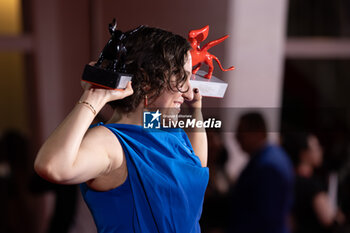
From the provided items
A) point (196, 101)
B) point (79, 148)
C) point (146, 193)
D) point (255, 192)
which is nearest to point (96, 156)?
point (79, 148)

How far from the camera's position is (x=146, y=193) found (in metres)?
0.59

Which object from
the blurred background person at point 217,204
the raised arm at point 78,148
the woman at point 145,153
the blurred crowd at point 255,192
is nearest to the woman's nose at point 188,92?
the woman at point 145,153

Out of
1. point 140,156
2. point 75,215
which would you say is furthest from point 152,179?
point 75,215

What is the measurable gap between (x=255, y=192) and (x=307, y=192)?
33cm

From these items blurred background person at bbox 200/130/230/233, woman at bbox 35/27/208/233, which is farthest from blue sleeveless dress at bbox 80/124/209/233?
blurred background person at bbox 200/130/230/233

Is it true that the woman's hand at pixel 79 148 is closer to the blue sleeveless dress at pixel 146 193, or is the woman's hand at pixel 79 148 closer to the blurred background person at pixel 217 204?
the blue sleeveless dress at pixel 146 193

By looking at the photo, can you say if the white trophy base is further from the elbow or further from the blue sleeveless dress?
the elbow

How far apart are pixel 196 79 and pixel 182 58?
0.08 m

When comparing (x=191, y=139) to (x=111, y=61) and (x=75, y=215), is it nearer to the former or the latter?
(x=111, y=61)

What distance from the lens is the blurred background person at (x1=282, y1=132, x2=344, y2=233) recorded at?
134cm

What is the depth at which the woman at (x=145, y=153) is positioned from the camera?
56cm

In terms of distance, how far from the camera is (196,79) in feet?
2.12

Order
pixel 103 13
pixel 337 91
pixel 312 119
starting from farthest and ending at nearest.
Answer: pixel 337 91, pixel 312 119, pixel 103 13

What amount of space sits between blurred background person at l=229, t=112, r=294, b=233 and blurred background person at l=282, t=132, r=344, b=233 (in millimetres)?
138
